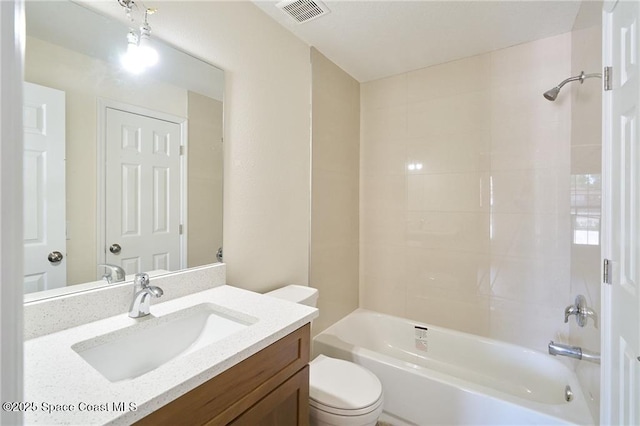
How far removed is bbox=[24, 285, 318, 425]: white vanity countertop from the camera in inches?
21.9

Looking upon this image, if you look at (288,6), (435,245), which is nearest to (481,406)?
(435,245)

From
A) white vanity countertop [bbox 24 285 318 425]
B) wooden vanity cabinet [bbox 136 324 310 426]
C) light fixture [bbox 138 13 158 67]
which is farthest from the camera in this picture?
light fixture [bbox 138 13 158 67]

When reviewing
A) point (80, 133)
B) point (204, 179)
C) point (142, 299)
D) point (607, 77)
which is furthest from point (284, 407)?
point (607, 77)

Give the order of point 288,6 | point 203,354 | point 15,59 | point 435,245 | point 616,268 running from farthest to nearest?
point 435,245 → point 288,6 → point 616,268 → point 203,354 → point 15,59

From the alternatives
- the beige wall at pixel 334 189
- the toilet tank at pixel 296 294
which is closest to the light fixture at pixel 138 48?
the beige wall at pixel 334 189

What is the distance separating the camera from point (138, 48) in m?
1.13

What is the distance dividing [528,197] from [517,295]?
692mm

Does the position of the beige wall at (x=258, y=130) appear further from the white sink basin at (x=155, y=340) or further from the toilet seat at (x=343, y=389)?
the toilet seat at (x=343, y=389)

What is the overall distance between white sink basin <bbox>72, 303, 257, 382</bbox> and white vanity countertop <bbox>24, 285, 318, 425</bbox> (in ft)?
0.10

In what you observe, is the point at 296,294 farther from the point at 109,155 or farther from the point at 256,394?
the point at 109,155

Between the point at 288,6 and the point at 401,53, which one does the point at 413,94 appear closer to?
the point at 401,53

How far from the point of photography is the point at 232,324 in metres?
1.11

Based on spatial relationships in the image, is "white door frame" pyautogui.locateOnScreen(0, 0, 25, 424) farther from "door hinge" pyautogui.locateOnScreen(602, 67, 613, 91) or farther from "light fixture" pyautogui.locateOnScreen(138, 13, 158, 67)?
"door hinge" pyautogui.locateOnScreen(602, 67, 613, 91)

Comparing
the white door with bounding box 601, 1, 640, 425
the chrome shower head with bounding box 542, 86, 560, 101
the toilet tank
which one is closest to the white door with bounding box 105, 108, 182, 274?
the toilet tank
